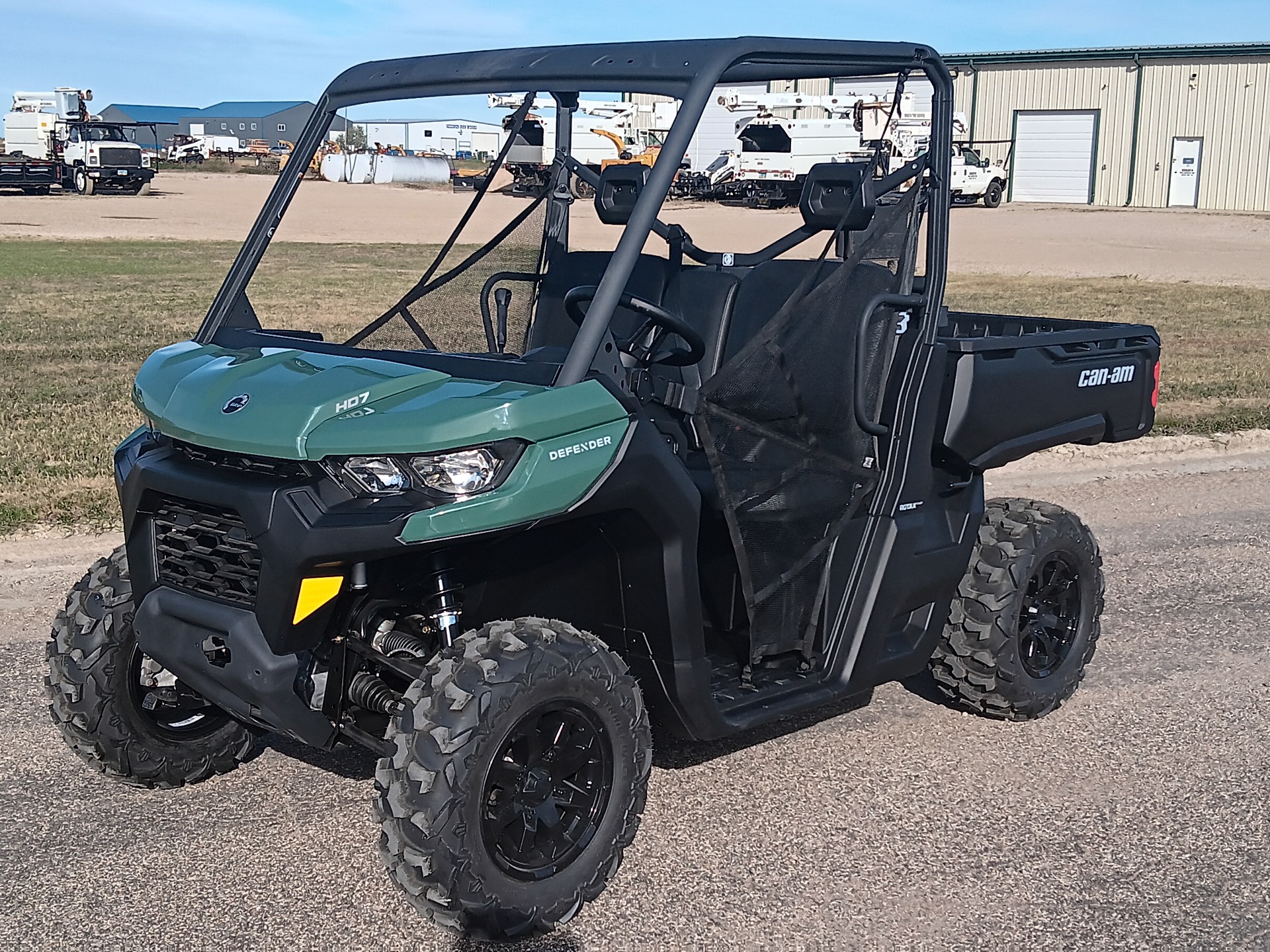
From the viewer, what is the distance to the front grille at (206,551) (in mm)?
3160

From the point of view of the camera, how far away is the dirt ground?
4.36m

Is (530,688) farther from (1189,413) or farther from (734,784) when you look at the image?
(1189,413)

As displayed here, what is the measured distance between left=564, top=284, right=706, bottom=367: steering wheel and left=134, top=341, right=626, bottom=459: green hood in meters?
0.31

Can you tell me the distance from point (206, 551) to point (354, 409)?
0.49 metres

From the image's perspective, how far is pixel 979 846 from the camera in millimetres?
3773

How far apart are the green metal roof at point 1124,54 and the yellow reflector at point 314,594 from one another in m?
51.6

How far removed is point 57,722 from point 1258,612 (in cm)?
454

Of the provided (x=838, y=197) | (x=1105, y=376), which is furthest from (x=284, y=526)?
(x=1105, y=376)

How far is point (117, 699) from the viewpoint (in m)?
3.80

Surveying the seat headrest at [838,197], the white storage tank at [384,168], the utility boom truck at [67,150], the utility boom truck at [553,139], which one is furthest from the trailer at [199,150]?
the seat headrest at [838,197]

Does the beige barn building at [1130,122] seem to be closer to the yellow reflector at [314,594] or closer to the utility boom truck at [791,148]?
the utility boom truck at [791,148]

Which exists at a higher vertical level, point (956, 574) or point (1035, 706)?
point (956, 574)

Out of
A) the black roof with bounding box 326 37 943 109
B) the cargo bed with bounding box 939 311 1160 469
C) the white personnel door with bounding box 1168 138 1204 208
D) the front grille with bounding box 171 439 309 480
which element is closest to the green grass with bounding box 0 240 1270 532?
the black roof with bounding box 326 37 943 109

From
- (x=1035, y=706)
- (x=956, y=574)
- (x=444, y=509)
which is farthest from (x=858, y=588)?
(x=444, y=509)
